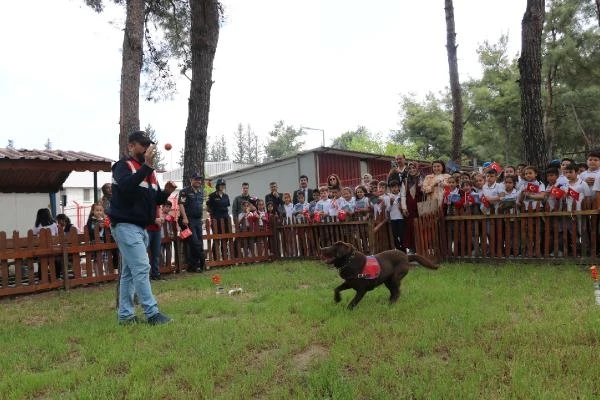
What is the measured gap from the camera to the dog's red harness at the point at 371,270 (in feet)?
18.2

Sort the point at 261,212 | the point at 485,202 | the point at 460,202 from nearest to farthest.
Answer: the point at 485,202 < the point at 460,202 < the point at 261,212

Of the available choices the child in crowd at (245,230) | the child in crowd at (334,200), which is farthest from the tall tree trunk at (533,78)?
the child in crowd at (245,230)

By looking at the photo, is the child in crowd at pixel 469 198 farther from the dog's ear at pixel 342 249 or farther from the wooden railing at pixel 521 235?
the dog's ear at pixel 342 249

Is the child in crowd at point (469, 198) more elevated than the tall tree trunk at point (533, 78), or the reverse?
the tall tree trunk at point (533, 78)

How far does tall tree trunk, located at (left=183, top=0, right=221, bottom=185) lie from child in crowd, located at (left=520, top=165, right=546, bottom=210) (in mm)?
7057

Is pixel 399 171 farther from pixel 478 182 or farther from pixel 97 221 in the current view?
pixel 97 221

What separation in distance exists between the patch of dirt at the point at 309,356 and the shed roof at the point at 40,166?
24.9ft

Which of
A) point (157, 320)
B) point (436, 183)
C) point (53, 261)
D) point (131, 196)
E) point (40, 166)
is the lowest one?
point (157, 320)

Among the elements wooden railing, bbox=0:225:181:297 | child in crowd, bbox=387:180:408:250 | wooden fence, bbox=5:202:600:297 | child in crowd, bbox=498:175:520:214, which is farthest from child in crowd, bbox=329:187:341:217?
wooden railing, bbox=0:225:181:297

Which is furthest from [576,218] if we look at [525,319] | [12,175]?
[12,175]

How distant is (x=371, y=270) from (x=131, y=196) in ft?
8.90

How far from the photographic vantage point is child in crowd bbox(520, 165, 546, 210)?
827 centimetres

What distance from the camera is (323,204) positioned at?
11.3 metres

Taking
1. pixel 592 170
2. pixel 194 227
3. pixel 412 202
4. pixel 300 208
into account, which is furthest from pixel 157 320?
pixel 300 208
